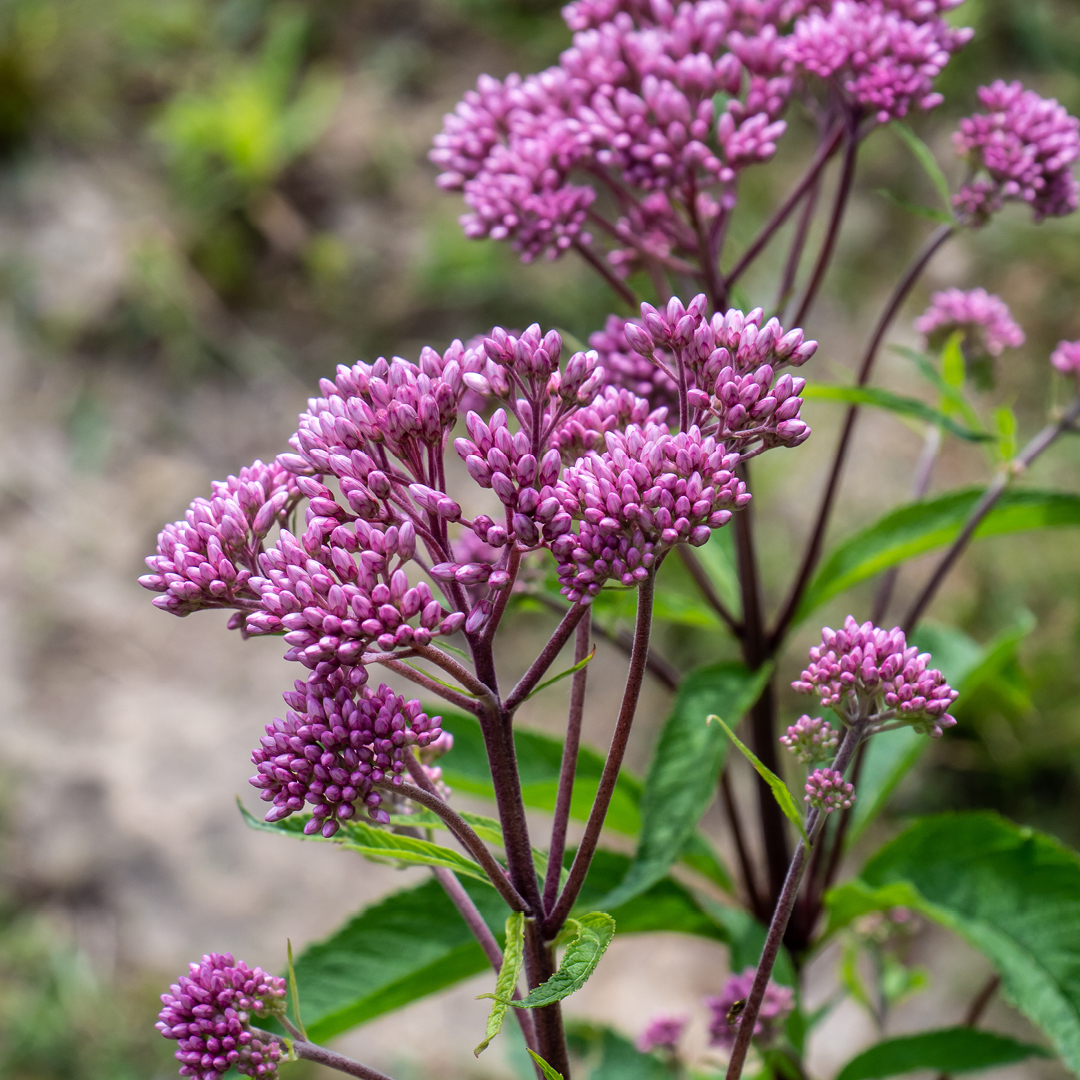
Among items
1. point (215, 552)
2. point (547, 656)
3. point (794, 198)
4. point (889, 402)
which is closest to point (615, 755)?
point (547, 656)

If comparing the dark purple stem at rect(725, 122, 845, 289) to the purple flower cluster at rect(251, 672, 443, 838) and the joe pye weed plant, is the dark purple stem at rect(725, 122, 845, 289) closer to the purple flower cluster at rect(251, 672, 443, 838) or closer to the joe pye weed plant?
the joe pye weed plant

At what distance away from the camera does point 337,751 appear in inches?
18.9

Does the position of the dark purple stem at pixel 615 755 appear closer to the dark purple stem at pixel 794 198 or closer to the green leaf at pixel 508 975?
the green leaf at pixel 508 975

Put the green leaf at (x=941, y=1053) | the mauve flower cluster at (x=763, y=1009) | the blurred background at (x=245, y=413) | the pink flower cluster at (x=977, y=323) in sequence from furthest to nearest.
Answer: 1. the blurred background at (x=245, y=413)
2. the pink flower cluster at (x=977, y=323)
3. the green leaf at (x=941, y=1053)
4. the mauve flower cluster at (x=763, y=1009)

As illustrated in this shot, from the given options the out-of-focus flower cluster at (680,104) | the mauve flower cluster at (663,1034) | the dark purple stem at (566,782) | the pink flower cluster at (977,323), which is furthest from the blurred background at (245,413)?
the dark purple stem at (566,782)

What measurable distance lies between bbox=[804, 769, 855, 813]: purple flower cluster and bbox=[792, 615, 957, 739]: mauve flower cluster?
0.03 m

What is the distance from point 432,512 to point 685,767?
0.37m

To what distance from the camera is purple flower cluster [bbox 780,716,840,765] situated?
0.52m

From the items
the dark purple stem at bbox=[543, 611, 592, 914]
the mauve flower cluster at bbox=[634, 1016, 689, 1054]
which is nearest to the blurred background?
the mauve flower cluster at bbox=[634, 1016, 689, 1054]

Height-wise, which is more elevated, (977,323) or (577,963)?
(977,323)

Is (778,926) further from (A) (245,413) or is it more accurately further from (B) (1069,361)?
(A) (245,413)

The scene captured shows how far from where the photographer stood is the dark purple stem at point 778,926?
480mm

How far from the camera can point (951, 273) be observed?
2.94m

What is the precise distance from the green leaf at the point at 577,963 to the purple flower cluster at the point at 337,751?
100mm
